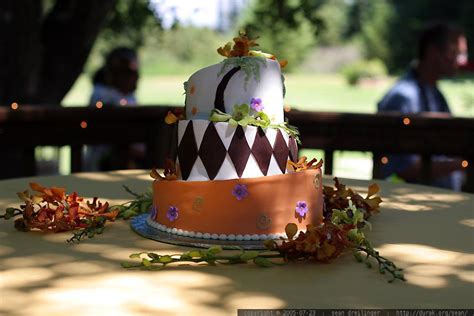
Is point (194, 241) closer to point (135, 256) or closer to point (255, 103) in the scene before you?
point (135, 256)

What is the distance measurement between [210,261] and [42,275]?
372 millimetres

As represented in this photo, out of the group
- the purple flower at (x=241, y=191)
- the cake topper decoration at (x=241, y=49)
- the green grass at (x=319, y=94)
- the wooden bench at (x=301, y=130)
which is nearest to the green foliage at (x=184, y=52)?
the green grass at (x=319, y=94)

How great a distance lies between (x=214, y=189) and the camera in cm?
187

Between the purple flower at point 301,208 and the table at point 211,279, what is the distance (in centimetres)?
19

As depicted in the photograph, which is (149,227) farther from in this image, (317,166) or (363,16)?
(363,16)

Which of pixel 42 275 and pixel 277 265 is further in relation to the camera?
pixel 277 265

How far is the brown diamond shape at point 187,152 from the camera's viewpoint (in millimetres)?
1927

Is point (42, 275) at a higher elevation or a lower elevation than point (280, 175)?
lower

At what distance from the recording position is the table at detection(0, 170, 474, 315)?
1378mm

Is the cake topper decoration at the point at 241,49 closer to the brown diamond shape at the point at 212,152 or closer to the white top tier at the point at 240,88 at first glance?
the white top tier at the point at 240,88

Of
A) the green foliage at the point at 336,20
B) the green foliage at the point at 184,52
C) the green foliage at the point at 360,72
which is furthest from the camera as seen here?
the green foliage at the point at 336,20

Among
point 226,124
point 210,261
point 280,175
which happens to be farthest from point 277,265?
point 226,124

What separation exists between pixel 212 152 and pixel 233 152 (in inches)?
2.2

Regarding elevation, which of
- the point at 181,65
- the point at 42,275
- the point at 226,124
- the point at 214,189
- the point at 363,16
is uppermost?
the point at 363,16
